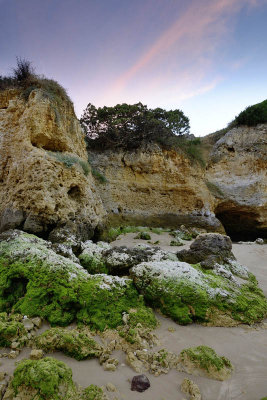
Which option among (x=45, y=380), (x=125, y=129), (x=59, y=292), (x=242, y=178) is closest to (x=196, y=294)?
(x=59, y=292)

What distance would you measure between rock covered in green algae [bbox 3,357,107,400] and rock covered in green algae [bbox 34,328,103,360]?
436 mm

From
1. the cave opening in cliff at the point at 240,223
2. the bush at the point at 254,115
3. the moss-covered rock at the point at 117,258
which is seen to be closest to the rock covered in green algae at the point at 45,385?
the moss-covered rock at the point at 117,258

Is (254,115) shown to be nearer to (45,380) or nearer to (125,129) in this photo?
(125,129)

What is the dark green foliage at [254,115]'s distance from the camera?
1583 cm

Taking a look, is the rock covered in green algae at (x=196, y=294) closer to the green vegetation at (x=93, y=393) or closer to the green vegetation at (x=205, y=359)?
the green vegetation at (x=205, y=359)

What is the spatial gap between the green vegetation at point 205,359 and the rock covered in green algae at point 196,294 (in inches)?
27.6

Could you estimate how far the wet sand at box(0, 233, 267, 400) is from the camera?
1.73m

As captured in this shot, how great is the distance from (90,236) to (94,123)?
9.19m

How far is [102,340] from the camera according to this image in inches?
95.4

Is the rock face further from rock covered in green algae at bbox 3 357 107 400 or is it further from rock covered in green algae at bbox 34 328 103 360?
rock covered in green algae at bbox 3 357 107 400

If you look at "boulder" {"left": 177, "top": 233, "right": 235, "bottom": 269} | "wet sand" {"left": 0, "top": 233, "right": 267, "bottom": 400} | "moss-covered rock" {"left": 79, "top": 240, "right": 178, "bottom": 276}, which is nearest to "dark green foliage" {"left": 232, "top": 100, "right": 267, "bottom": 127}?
"boulder" {"left": 177, "top": 233, "right": 235, "bottom": 269}

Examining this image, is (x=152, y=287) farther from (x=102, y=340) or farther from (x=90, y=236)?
(x=90, y=236)

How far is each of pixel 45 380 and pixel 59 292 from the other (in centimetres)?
143

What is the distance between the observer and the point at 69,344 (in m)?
2.18
